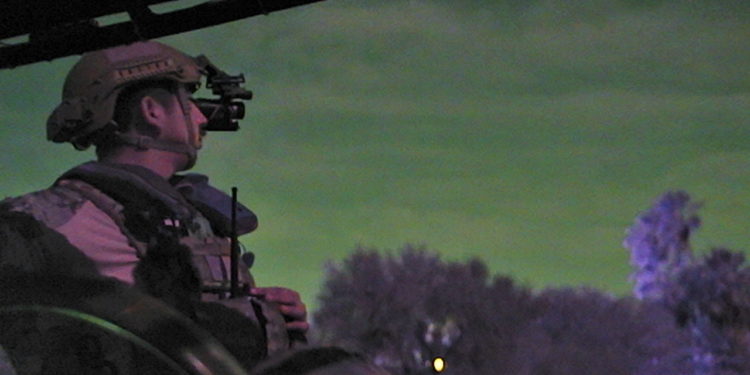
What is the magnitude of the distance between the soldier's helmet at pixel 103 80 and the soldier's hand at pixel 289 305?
1.02m

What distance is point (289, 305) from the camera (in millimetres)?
4566

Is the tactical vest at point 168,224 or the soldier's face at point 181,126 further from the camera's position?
the soldier's face at point 181,126

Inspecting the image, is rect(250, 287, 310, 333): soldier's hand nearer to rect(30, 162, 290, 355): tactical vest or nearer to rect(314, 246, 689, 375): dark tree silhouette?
rect(30, 162, 290, 355): tactical vest

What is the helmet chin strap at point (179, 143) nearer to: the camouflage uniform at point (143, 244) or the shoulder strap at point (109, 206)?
the camouflage uniform at point (143, 244)

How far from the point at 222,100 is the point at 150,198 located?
0.72 m

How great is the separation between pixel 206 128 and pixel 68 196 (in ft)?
2.86

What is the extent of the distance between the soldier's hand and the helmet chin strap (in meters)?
0.78

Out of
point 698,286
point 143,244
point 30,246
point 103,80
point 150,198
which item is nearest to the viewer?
point 30,246

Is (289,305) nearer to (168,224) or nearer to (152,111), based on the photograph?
(168,224)

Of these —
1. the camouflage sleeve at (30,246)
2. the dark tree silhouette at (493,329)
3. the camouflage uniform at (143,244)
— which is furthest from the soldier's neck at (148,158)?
the dark tree silhouette at (493,329)

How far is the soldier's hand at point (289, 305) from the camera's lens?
4.51 m

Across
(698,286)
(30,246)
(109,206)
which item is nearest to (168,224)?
(109,206)

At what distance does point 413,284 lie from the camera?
46281mm

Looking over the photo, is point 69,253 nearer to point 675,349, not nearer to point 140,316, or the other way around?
point 140,316
